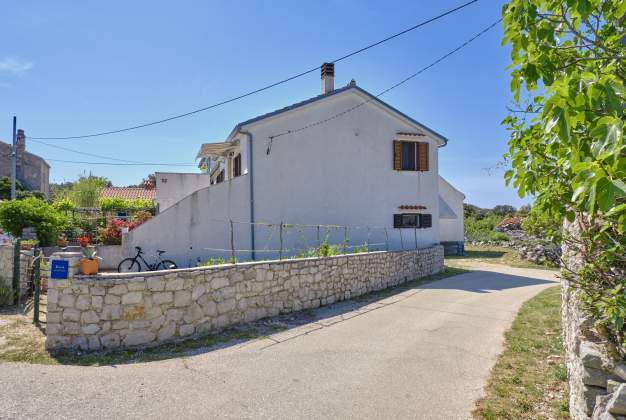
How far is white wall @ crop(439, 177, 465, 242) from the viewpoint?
26875 mm

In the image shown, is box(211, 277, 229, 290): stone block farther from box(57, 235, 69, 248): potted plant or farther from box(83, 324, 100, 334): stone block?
box(57, 235, 69, 248): potted plant

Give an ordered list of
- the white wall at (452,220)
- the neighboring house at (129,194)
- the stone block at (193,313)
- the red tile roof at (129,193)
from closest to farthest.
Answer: the stone block at (193,313) → the white wall at (452,220) → the neighboring house at (129,194) → the red tile roof at (129,193)

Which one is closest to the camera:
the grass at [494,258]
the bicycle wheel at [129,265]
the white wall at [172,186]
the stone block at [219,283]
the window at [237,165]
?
the stone block at [219,283]

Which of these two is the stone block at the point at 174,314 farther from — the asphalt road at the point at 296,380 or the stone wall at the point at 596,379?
the stone wall at the point at 596,379

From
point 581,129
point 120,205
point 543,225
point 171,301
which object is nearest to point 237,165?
point 171,301

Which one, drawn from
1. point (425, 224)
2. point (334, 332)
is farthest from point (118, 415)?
point (425, 224)

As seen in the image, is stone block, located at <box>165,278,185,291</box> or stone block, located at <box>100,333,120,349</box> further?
stone block, located at <box>165,278,185,291</box>

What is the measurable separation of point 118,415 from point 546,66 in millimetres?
5218

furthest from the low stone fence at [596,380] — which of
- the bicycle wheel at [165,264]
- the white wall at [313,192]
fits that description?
the bicycle wheel at [165,264]

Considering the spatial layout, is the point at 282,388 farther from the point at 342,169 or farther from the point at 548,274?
the point at 548,274

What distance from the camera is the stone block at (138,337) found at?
21.0 feet

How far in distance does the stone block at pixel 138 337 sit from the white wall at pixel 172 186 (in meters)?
13.3

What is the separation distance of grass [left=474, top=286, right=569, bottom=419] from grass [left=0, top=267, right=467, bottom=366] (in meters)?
3.98

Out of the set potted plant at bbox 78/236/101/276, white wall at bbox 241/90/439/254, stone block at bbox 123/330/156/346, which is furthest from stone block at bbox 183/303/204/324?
white wall at bbox 241/90/439/254
